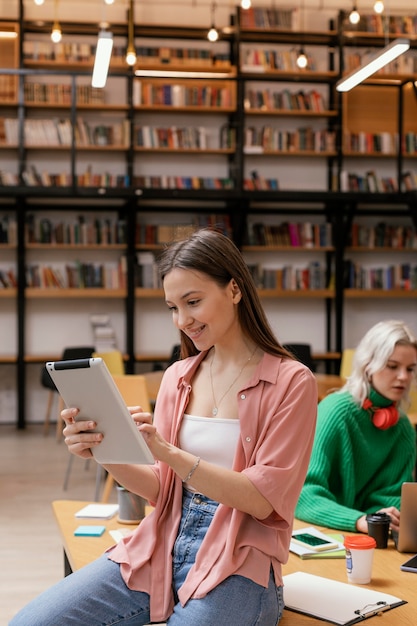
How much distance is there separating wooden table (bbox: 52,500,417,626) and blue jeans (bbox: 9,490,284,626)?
6.0 inches

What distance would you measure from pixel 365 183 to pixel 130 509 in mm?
6882

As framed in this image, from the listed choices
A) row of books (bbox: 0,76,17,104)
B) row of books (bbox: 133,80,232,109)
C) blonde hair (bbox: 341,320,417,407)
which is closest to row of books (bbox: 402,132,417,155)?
row of books (bbox: 133,80,232,109)

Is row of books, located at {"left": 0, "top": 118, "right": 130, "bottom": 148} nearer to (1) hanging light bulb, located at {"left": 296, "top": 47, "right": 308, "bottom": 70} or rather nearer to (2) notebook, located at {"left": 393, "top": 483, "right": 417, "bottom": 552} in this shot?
(1) hanging light bulb, located at {"left": 296, "top": 47, "right": 308, "bottom": 70}

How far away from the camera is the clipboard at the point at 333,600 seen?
193 cm

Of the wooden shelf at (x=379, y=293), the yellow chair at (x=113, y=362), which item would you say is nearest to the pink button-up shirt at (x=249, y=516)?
the yellow chair at (x=113, y=362)

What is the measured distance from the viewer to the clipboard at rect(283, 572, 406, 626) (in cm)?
193

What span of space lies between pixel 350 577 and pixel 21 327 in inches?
276

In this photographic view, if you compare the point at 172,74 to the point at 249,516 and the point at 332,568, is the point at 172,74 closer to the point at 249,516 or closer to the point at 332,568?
the point at 332,568

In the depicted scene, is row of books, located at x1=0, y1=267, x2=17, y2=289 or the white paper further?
row of books, located at x1=0, y1=267, x2=17, y2=289

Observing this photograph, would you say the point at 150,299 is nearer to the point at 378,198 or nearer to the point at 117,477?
the point at 378,198

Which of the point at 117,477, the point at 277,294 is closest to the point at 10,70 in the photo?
the point at 277,294

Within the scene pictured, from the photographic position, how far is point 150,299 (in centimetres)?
912

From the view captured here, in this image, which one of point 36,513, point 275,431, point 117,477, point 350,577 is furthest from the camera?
point 36,513

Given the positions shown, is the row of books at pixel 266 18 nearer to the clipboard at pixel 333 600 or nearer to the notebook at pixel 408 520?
the notebook at pixel 408 520
